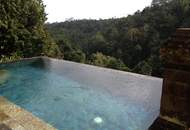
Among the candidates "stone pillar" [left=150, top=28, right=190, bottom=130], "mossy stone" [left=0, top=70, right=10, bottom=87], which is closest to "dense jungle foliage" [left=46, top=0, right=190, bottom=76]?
"mossy stone" [left=0, top=70, right=10, bottom=87]

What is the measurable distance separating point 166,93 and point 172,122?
0.16 m

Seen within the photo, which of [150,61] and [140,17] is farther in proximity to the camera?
[140,17]

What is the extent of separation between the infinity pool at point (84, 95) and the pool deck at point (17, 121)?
0.68 meters

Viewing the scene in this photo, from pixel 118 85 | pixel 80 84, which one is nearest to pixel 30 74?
pixel 80 84

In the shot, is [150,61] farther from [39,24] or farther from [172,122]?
[172,122]

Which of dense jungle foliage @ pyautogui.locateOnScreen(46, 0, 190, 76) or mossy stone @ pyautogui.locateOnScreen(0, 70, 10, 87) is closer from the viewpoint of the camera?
mossy stone @ pyautogui.locateOnScreen(0, 70, 10, 87)

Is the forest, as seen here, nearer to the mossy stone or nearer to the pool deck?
the mossy stone

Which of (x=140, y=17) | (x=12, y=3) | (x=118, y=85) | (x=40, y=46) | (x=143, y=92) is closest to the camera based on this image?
(x=143, y=92)

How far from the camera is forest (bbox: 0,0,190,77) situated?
10.2 metres

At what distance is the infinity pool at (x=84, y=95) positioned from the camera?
167 inches

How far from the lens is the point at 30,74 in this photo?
7641 millimetres

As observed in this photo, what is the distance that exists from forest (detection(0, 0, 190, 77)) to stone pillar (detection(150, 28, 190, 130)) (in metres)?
3.38

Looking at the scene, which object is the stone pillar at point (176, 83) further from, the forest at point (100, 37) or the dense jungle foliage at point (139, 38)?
the dense jungle foliage at point (139, 38)

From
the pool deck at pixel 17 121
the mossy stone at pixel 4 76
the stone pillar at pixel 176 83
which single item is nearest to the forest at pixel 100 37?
the mossy stone at pixel 4 76
